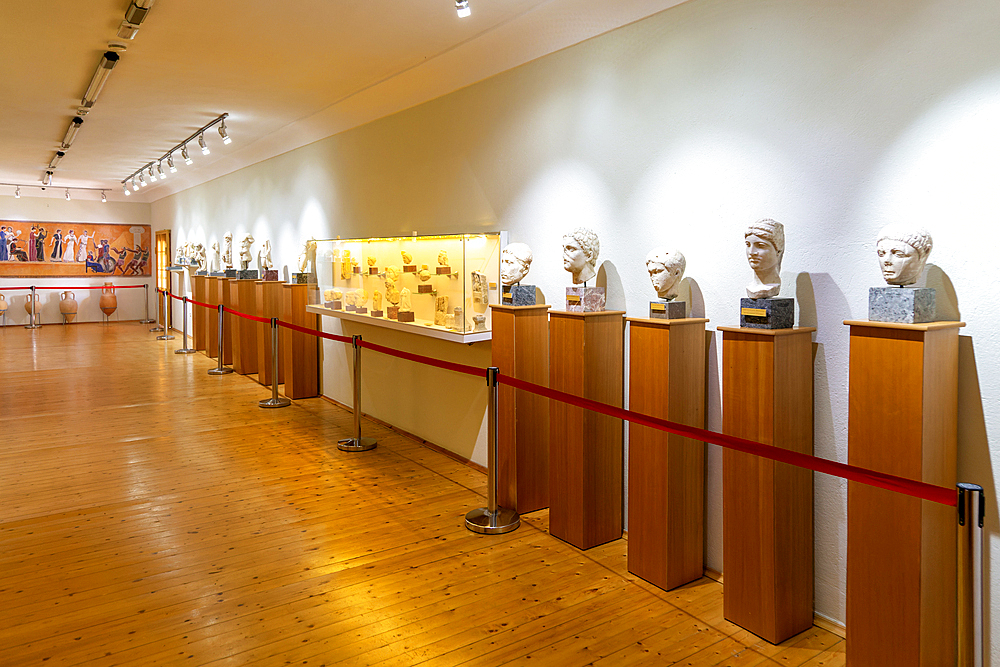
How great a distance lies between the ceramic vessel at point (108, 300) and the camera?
19234 millimetres

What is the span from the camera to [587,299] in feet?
14.4

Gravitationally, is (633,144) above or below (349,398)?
above

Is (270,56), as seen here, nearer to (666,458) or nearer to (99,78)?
(99,78)

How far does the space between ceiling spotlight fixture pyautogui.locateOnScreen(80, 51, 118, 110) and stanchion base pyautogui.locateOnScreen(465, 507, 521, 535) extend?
5.35 meters

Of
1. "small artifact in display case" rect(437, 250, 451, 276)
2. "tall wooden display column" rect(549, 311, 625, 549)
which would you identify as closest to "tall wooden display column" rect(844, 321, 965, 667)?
"tall wooden display column" rect(549, 311, 625, 549)

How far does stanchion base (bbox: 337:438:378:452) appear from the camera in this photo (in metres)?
6.53

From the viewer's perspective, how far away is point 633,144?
437 cm

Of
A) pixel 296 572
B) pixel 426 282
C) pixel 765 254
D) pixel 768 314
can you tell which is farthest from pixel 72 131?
pixel 768 314

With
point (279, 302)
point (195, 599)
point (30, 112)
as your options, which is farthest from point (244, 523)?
point (30, 112)

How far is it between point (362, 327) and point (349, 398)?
3.29ft

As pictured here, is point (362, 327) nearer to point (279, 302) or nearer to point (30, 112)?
point (279, 302)

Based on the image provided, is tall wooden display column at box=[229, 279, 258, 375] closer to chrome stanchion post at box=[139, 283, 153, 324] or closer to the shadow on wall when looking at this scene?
the shadow on wall

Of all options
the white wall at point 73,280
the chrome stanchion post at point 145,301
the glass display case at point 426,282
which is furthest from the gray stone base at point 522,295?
the chrome stanchion post at point 145,301

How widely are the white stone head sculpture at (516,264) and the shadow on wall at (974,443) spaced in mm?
2718
